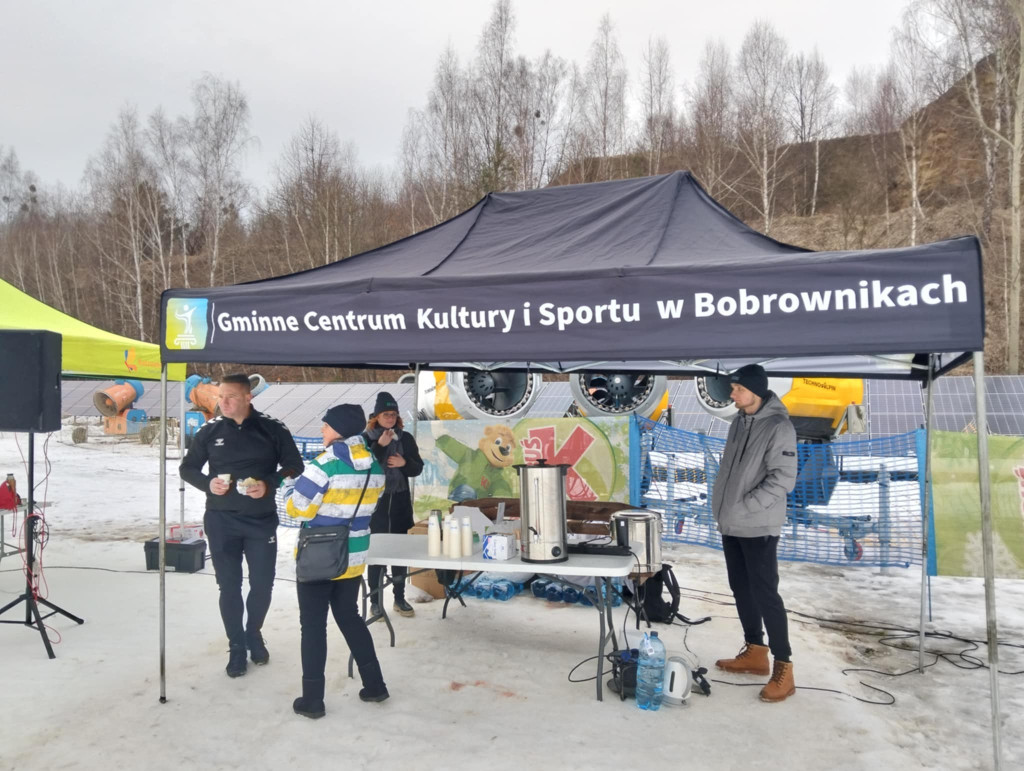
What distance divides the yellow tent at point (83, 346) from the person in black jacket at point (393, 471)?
234cm

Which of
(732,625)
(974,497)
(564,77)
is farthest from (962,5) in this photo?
(732,625)

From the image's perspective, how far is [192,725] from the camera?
395cm

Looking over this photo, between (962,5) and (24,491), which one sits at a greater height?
(962,5)


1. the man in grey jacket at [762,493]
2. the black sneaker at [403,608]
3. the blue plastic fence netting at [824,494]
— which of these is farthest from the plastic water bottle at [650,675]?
the blue plastic fence netting at [824,494]

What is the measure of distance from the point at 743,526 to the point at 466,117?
88.9 ft

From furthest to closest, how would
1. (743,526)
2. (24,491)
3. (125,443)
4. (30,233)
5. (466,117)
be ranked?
1. (30,233)
2. (466,117)
3. (125,443)
4. (24,491)
5. (743,526)

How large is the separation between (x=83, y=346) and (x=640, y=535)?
4.89 meters

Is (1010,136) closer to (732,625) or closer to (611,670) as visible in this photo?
(732,625)

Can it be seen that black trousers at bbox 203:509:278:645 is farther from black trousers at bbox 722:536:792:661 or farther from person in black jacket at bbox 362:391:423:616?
black trousers at bbox 722:536:792:661

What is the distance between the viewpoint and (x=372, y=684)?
4215 millimetres

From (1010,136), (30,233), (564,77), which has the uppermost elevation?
(564,77)

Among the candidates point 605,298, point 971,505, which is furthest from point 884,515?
point 605,298

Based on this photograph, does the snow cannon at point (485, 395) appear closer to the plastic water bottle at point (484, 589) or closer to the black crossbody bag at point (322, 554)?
the plastic water bottle at point (484, 589)

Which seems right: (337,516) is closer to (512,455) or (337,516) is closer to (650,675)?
(650,675)
